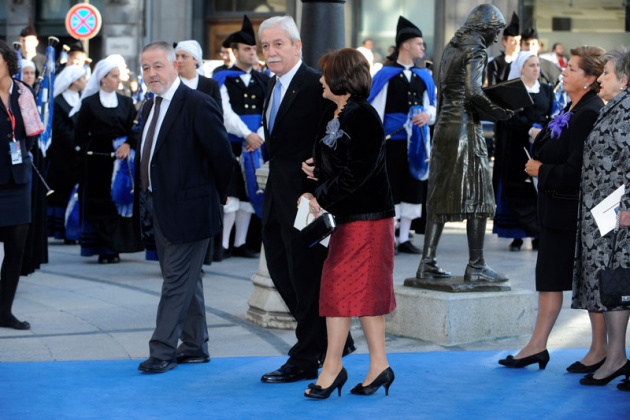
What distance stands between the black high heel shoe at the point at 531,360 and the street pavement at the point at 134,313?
64cm

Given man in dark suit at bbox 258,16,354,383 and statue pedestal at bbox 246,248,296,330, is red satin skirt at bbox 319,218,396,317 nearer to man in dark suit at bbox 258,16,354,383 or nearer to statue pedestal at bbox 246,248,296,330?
man in dark suit at bbox 258,16,354,383

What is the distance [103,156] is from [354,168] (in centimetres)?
628

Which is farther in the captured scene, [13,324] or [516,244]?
[516,244]

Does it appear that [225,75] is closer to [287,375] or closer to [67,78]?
[67,78]

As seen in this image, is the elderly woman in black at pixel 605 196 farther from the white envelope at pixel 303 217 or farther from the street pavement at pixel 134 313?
the white envelope at pixel 303 217

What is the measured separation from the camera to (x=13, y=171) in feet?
28.7

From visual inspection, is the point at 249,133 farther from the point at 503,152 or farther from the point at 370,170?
the point at 370,170

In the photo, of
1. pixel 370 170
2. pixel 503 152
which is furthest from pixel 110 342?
pixel 503 152

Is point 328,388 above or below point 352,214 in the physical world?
below

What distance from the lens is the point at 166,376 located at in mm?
7336

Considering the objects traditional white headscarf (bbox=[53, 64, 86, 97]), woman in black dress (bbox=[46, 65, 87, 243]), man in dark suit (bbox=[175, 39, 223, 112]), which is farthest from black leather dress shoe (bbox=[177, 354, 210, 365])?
traditional white headscarf (bbox=[53, 64, 86, 97])

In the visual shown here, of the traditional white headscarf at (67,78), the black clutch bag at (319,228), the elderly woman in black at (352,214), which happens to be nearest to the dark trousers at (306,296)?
the elderly woman in black at (352,214)

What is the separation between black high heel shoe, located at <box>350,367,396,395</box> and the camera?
6.80 m

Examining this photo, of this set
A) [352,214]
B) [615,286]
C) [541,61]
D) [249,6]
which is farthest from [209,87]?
[249,6]
